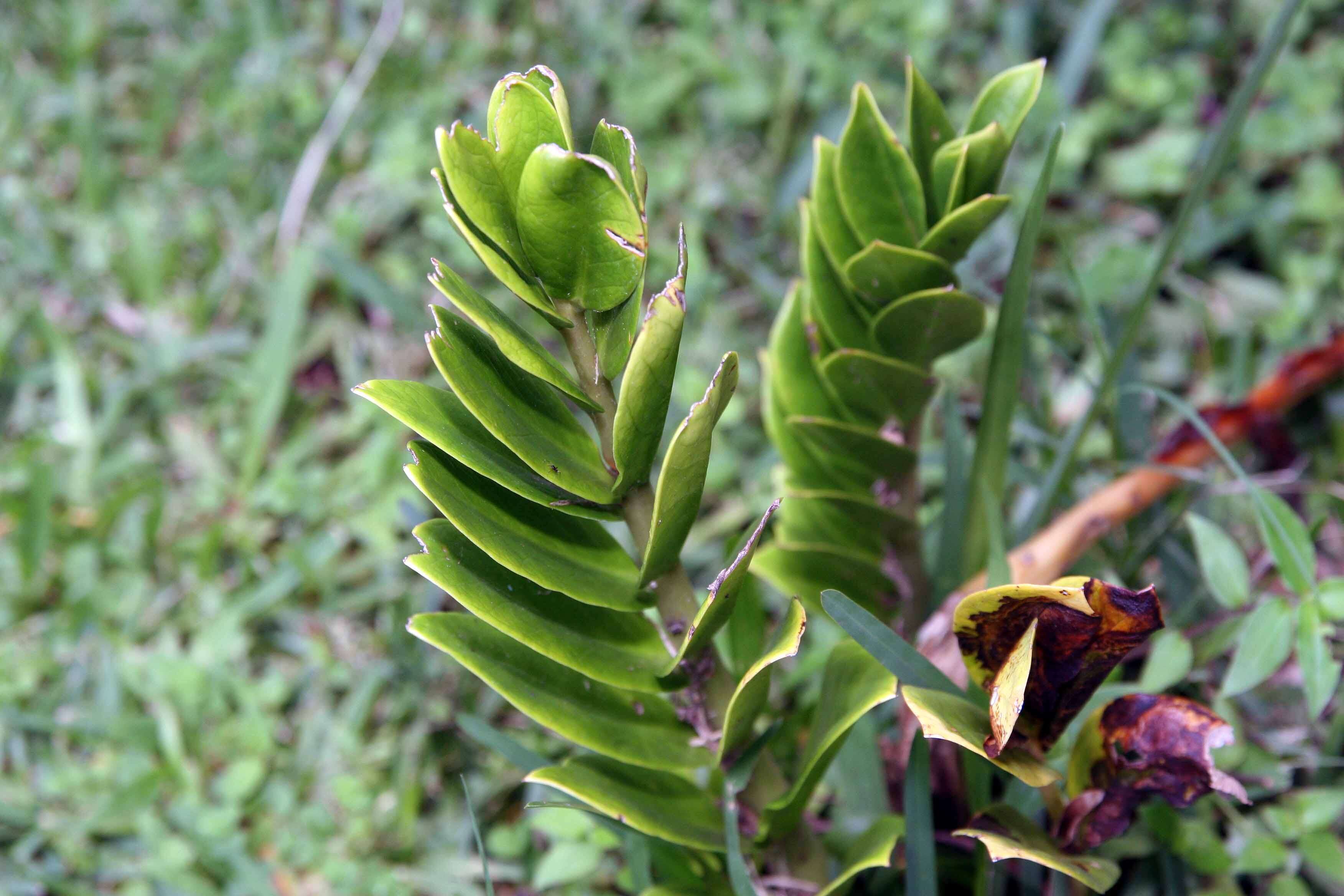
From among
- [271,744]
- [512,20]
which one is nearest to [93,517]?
[271,744]

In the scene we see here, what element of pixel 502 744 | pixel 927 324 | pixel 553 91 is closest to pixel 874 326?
pixel 927 324

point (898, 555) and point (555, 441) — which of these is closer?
point (555, 441)

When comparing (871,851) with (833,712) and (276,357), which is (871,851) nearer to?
(833,712)

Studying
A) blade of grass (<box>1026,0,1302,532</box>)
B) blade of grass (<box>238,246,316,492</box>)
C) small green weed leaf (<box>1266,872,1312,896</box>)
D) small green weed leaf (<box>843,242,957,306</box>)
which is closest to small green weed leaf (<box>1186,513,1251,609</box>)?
blade of grass (<box>1026,0,1302,532</box>)

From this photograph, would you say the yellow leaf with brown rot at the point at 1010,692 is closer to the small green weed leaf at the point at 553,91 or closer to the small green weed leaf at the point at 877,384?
the small green weed leaf at the point at 877,384

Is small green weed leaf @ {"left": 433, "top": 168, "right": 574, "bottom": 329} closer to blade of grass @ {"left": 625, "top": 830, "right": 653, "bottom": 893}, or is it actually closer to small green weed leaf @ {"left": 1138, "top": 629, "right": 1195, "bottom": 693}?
blade of grass @ {"left": 625, "top": 830, "right": 653, "bottom": 893}

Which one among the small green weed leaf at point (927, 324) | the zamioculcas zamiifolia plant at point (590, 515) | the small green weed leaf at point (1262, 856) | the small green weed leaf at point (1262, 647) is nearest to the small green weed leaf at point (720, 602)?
the zamioculcas zamiifolia plant at point (590, 515)

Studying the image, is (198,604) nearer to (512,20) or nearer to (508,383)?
(508,383)
